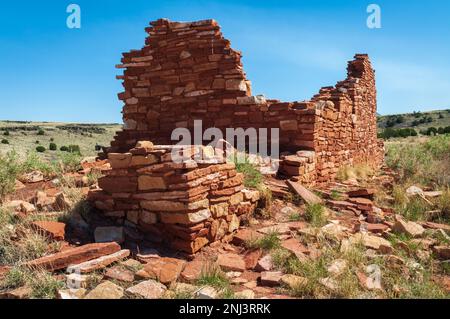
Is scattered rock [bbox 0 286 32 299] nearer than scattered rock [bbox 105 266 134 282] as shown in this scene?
Yes

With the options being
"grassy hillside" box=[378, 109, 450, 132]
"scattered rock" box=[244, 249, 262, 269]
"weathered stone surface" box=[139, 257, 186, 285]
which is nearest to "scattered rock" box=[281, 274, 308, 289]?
"scattered rock" box=[244, 249, 262, 269]

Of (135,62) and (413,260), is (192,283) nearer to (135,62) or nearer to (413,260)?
(413,260)

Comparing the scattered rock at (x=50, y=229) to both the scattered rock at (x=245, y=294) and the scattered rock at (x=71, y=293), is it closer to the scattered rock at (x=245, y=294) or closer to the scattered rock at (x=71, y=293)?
the scattered rock at (x=71, y=293)

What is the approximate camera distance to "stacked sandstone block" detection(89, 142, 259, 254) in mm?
3939

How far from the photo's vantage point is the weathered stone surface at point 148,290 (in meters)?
2.95

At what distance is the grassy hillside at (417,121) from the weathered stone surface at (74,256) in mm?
40894

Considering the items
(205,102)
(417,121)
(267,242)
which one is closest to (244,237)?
(267,242)

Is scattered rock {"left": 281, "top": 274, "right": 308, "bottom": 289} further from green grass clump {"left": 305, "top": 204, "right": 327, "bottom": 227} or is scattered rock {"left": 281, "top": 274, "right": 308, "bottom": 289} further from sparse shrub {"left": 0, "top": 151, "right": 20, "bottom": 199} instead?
sparse shrub {"left": 0, "top": 151, "right": 20, "bottom": 199}

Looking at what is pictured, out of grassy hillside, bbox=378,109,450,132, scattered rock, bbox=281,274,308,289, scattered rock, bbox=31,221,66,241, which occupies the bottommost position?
scattered rock, bbox=281,274,308,289

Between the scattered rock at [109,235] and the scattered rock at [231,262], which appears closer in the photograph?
the scattered rock at [231,262]

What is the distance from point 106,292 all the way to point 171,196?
1.25 m

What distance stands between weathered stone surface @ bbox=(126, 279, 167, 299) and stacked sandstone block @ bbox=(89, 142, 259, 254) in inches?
30.6

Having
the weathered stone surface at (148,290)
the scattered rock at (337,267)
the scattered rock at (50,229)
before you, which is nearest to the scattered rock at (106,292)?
the weathered stone surface at (148,290)

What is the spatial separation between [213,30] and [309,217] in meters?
4.33
